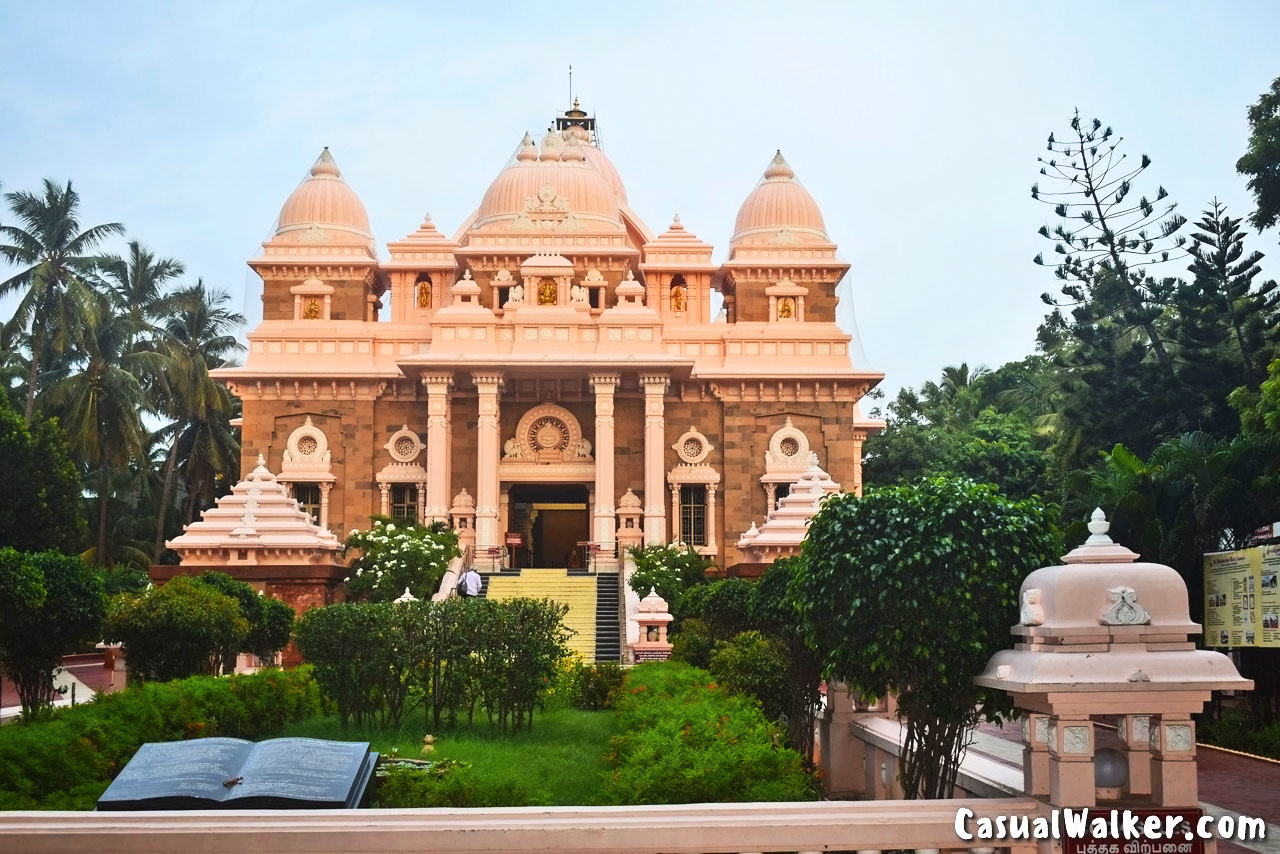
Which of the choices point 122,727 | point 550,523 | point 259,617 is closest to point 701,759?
point 122,727

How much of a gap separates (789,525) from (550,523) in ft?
36.9

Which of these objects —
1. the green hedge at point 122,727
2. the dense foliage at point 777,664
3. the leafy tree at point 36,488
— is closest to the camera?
the green hedge at point 122,727

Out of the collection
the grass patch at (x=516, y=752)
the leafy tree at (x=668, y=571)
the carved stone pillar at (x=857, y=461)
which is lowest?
the grass patch at (x=516, y=752)

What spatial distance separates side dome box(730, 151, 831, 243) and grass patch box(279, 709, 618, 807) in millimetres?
23021

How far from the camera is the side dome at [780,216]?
36.6 m

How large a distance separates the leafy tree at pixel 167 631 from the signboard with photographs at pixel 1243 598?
1120 centimetres

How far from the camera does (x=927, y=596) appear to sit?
9.03 meters

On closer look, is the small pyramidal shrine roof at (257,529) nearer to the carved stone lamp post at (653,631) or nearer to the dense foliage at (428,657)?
the carved stone lamp post at (653,631)

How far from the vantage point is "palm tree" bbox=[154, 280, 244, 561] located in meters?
42.0

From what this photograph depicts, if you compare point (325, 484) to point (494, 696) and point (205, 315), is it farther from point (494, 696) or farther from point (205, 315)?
point (494, 696)

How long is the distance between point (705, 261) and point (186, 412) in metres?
17.1

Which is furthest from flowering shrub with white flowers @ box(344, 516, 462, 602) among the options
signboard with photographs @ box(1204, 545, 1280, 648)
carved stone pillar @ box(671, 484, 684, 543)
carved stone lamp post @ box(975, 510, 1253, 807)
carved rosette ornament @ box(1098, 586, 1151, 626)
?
carved rosette ornament @ box(1098, 586, 1151, 626)

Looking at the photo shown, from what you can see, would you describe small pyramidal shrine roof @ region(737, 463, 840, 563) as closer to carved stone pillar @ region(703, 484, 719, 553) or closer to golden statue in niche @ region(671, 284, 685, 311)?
carved stone pillar @ region(703, 484, 719, 553)

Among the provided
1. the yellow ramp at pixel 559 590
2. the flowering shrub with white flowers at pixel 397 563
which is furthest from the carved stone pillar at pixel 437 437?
the flowering shrub with white flowers at pixel 397 563
